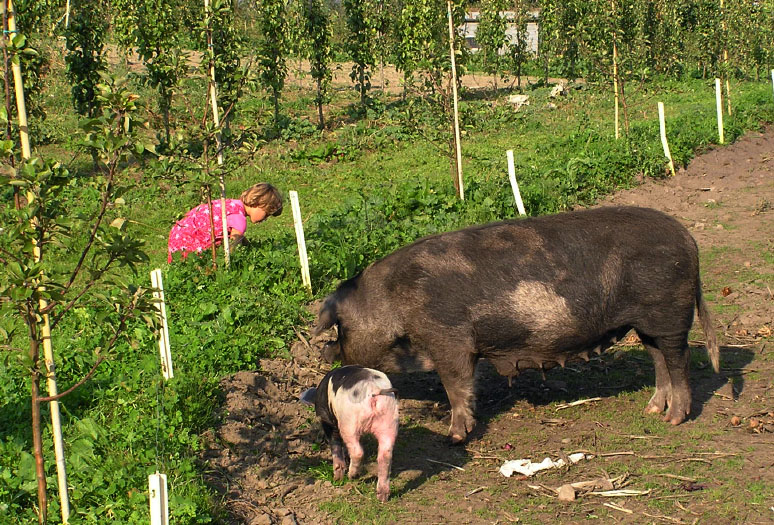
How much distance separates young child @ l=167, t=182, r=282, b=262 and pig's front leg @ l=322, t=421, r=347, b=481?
140 inches

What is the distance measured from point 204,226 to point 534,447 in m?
4.44

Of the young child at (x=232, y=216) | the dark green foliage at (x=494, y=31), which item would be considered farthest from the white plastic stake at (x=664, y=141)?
the dark green foliage at (x=494, y=31)

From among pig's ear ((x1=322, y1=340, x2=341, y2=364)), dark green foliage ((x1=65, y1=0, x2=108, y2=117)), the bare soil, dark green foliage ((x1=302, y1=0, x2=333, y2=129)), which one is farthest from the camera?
dark green foliage ((x1=302, y1=0, x2=333, y2=129))

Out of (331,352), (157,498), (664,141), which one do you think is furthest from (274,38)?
(157,498)

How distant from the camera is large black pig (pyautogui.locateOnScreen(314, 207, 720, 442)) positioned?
6488mm

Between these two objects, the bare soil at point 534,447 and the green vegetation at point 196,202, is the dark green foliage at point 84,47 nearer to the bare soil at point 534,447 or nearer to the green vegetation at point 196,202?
the green vegetation at point 196,202

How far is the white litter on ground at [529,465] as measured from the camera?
5973mm

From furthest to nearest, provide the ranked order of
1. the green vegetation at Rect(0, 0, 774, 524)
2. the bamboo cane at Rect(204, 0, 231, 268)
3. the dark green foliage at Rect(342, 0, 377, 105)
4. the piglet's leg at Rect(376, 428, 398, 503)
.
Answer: the dark green foliage at Rect(342, 0, 377, 105)
the bamboo cane at Rect(204, 0, 231, 268)
the piglet's leg at Rect(376, 428, 398, 503)
the green vegetation at Rect(0, 0, 774, 524)

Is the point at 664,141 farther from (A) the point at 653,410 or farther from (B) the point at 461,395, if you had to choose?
(B) the point at 461,395

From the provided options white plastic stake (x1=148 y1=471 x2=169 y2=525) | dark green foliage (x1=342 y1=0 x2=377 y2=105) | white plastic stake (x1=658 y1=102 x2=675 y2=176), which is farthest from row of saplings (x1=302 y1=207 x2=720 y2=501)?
dark green foliage (x1=342 y1=0 x2=377 y2=105)

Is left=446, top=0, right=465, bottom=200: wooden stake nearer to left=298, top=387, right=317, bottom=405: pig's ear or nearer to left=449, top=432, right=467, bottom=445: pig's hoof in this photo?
left=449, top=432, right=467, bottom=445: pig's hoof

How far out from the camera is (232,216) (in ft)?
29.5

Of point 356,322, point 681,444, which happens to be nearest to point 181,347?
point 356,322

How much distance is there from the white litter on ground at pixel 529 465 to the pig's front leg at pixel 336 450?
45.7 inches
